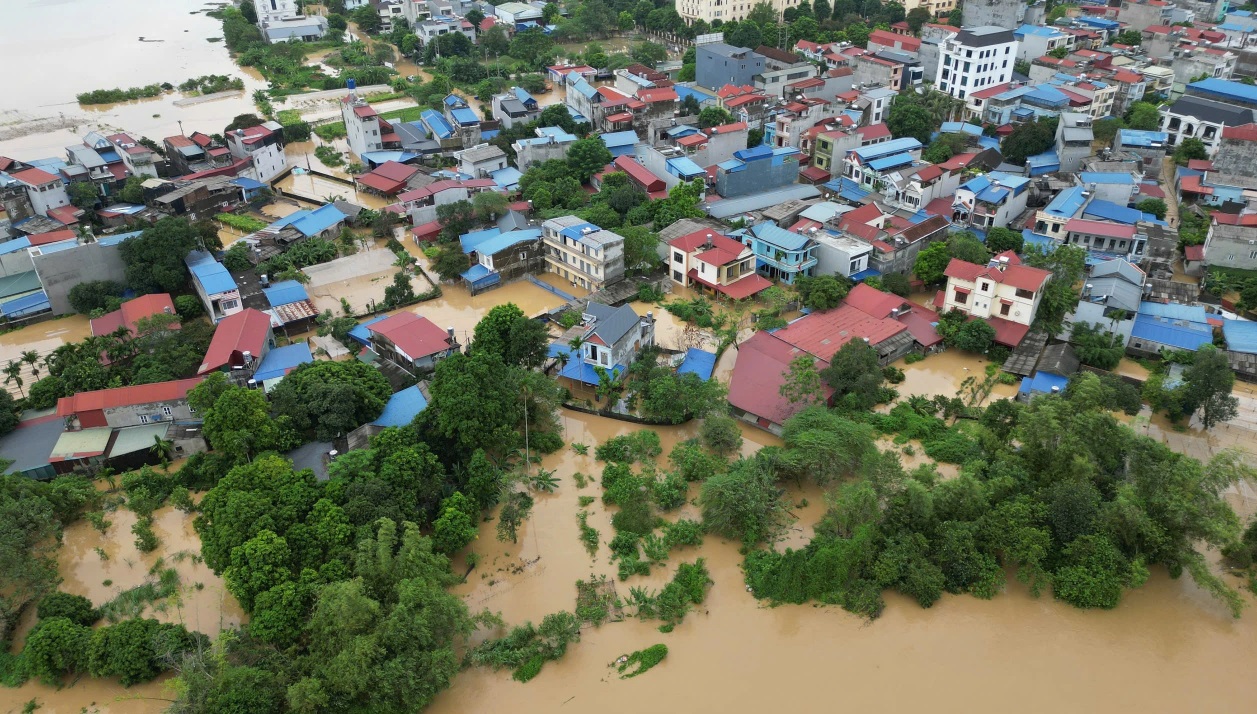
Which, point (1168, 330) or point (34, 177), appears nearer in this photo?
point (1168, 330)

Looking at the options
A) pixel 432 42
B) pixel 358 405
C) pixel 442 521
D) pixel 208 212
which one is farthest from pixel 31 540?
pixel 432 42

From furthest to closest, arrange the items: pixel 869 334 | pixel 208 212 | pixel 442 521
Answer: pixel 208 212
pixel 869 334
pixel 442 521

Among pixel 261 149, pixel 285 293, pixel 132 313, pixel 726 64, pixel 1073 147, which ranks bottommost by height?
pixel 285 293

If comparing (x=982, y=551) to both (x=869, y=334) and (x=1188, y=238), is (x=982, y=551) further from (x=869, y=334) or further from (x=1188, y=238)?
(x=1188, y=238)

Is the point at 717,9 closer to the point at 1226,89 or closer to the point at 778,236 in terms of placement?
the point at 1226,89

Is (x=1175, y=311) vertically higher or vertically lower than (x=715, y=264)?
lower

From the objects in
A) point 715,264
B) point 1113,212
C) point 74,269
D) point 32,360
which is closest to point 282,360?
point 32,360
